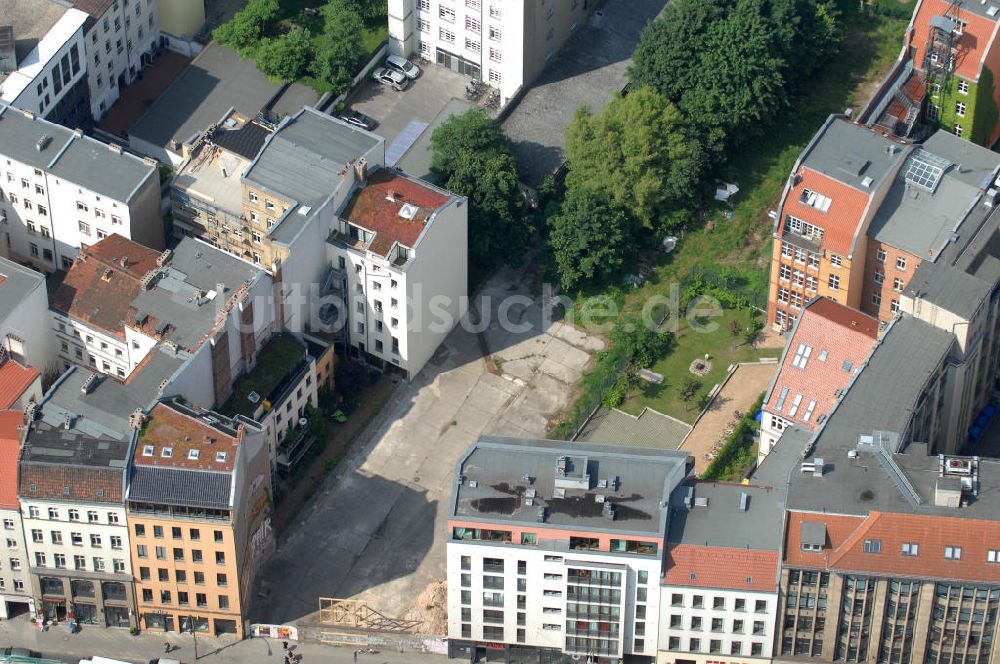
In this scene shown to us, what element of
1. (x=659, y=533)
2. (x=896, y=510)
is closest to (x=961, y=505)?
(x=896, y=510)

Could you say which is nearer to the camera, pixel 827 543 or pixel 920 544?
pixel 920 544

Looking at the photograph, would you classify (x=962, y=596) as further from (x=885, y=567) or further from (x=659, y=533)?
(x=659, y=533)

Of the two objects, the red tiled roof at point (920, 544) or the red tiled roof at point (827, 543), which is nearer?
the red tiled roof at point (920, 544)

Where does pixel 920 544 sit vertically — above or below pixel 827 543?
above

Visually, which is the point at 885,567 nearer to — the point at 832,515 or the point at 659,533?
the point at 832,515

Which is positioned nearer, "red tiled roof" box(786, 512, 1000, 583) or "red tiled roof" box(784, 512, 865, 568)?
"red tiled roof" box(786, 512, 1000, 583)

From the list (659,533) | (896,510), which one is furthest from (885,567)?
(659,533)
